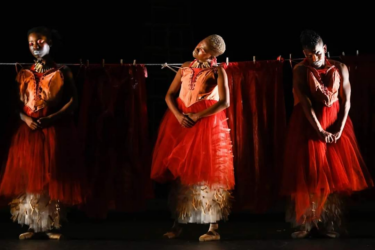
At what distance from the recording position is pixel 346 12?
5.17m

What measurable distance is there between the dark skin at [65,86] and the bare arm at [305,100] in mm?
1540

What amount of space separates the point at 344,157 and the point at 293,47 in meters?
1.58

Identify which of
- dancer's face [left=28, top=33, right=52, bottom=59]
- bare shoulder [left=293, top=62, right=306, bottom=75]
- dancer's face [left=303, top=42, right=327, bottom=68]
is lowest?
bare shoulder [left=293, top=62, right=306, bottom=75]

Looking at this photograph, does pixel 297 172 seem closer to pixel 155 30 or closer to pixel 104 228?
pixel 104 228

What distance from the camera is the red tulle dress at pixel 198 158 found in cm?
382

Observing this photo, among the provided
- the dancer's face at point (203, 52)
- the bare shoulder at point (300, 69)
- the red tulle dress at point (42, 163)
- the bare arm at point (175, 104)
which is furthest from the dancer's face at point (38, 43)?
the bare shoulder at point (300, 69)

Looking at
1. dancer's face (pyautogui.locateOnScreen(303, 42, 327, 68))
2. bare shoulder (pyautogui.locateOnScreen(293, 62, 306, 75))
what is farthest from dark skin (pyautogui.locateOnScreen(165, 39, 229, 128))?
dancer's face (pyautogui.locateOnScreen(303, 42, 327, 68))

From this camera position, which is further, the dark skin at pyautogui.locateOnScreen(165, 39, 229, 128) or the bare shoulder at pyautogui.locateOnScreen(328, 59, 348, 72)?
the bare shoulder at pyautogui.locateOnScreen(328, 59, 348, 72)

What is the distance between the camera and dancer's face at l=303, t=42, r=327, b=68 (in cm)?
390

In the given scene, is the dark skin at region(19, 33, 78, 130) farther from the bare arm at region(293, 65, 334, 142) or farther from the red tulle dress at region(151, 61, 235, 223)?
the bare arm at region(293, 65, 334, 142)

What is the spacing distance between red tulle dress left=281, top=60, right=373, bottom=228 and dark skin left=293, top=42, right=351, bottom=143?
0.11ft

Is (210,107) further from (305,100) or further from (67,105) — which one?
(67,105)

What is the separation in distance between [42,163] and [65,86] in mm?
566

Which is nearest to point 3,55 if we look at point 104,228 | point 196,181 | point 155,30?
point 155,30
